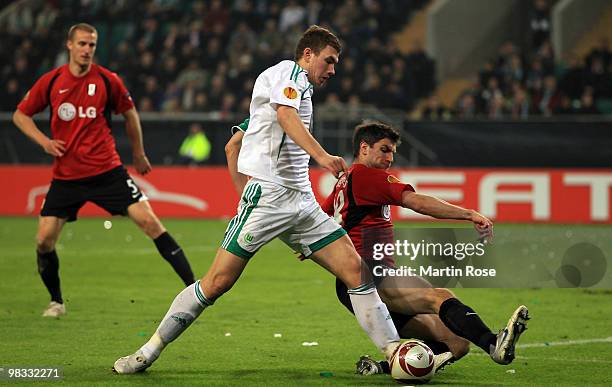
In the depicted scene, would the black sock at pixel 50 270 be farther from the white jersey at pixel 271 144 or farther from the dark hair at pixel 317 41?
the dark hair at pixel 317 41

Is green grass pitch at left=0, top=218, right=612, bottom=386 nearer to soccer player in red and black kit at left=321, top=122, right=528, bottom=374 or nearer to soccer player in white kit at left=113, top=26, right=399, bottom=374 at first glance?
soccer player in red and black kit at left=321, top=122, right=528, bottom=374

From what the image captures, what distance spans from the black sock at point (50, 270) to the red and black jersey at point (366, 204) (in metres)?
3.29

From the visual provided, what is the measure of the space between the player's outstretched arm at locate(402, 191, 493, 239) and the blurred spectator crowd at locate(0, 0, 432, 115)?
15984mm

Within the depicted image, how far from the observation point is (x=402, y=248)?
6656 mm

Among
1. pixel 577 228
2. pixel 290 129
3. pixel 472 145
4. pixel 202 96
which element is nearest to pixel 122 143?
pixel 202 96

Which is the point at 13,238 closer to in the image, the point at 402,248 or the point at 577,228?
the point at 577,228

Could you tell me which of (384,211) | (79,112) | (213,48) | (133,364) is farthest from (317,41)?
(213,48)

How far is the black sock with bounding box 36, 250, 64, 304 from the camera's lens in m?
9.30

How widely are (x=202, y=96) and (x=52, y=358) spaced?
1623 cm

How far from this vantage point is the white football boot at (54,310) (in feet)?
30.5

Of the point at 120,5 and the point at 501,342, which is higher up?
the point at 120,5

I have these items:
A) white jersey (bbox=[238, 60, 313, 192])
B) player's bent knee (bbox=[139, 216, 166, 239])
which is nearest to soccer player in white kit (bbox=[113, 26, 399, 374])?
white jersey (bbox=[238, 60, 313, 192])

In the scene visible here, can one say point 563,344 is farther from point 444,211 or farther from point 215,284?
point 215,284

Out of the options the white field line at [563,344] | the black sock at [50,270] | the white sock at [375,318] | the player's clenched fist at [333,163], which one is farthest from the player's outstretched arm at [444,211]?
the black sock at [50,270]
